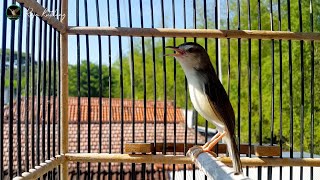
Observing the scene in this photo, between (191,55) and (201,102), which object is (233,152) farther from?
(191,55)

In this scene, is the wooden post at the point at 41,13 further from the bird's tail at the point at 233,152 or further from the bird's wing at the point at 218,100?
the bird's tail at the point at 233,152

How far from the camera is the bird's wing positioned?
2.11 meters

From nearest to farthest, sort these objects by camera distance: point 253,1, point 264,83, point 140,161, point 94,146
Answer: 1. point 140,161
2. point 94,146
3. point 264,83
4. point 253,1

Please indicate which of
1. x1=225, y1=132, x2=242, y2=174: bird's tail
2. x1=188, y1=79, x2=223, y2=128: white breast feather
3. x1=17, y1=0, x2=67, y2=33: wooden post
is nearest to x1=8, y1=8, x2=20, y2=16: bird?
x1=17, y1=0, x2=67, y2=33: wooden post

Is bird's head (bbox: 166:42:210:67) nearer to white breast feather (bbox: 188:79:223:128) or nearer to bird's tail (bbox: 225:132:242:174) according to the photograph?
white breast feather (bbox: 188:79:223:128)

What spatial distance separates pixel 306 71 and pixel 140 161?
349 cm

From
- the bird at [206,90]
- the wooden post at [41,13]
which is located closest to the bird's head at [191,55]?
the bird at [206,90]

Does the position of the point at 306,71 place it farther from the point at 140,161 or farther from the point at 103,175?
the point at 140,161

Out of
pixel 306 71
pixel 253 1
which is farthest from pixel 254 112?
pixel 306 71

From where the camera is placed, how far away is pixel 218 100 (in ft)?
6.97

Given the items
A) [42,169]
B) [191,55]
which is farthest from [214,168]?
[42,169]

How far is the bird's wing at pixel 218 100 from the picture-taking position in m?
2.11

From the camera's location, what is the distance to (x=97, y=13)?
2592mm

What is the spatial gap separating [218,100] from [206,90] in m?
0.08
